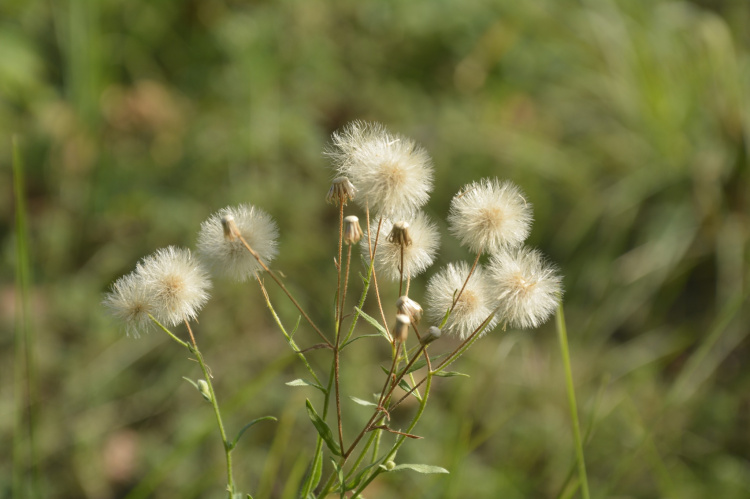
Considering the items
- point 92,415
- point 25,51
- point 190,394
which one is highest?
point 25,51

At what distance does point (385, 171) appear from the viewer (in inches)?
27.8

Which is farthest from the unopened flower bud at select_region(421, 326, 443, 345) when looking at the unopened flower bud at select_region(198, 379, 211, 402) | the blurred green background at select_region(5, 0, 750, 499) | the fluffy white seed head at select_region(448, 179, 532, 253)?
the blurred green background at select_region(5, 0, 750, 499)

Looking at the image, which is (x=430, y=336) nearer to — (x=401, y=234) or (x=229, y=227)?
(x=401, y=234)

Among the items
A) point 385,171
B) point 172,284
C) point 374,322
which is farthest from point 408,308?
point 172,284

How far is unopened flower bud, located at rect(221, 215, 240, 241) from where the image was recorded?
683 millimetres

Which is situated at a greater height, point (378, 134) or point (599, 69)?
point (599, 69)

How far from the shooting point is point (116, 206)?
2.27 metres

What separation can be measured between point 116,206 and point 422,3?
153cm

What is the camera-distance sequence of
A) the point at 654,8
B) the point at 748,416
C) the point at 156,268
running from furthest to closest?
the point at 654,8 → the point at 748,416 → the point at 156,268

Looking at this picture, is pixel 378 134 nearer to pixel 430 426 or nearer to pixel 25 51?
pixel 430 426

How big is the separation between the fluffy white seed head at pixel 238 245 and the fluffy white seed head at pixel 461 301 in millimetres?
185

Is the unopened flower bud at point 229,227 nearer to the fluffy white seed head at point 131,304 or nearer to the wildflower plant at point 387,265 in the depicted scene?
the wildflower plant at point 387,265

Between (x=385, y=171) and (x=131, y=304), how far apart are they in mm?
301

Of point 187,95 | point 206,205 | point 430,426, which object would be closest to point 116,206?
point 206,205
